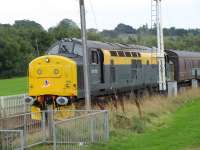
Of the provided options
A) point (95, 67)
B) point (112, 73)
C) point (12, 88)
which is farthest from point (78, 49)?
point (12, 88)

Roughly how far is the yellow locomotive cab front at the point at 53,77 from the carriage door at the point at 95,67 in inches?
79.3

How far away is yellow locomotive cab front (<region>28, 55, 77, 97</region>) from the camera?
2302cm

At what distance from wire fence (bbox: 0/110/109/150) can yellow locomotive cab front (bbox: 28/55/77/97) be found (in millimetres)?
5169

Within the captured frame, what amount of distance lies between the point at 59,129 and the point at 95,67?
10.3 metres

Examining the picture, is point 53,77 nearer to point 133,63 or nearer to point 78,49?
point 78,49

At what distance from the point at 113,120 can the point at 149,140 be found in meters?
2.32

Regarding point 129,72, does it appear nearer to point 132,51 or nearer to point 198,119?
point 132,51

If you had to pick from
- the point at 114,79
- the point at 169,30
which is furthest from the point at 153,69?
the point at 169,30

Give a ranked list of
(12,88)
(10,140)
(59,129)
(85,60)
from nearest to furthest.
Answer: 1. (10,140)
2. (59,129)
3. (85,60)
4. (12,88)

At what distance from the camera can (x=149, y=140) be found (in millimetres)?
17312

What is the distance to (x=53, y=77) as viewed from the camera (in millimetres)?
23312

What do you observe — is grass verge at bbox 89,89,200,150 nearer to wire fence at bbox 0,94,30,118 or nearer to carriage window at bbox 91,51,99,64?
carriage window at bbox 91,51,99,64

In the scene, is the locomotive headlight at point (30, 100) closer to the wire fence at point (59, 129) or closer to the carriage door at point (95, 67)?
the carriage door at point (95, 67)

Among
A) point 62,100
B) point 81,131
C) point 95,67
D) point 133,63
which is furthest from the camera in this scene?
point 133,63
